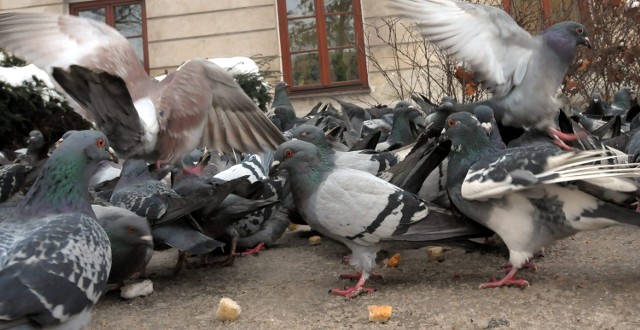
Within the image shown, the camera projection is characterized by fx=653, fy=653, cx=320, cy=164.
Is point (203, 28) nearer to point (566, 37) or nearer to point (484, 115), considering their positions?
point (566, 37)

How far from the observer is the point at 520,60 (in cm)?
406

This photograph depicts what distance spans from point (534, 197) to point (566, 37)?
5.01 feet

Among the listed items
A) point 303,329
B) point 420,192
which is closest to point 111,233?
point 303,329

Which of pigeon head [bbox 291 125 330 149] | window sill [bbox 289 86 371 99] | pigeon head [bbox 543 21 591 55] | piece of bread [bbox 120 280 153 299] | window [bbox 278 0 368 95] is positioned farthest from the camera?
window [bbox 278 0 368 95]

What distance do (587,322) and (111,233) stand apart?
81.3 inches

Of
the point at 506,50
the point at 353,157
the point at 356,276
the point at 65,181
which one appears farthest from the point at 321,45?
the point at 65,181

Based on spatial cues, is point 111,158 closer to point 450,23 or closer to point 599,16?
point 450,23

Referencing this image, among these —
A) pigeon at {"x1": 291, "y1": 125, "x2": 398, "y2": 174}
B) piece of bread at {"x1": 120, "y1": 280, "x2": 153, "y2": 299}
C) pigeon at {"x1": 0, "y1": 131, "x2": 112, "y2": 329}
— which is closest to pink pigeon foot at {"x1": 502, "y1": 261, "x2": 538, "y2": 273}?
pigeon at {"x1": 291, "y1": 125, "x2": 398, "y2": 174}

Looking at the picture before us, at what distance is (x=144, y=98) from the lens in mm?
3713

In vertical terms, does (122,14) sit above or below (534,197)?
above

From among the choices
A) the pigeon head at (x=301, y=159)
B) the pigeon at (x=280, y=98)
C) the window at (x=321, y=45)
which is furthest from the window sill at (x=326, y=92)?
the pigeon head at (x=301, y=159)

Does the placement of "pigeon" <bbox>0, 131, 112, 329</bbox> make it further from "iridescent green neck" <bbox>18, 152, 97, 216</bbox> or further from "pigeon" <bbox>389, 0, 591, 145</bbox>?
"pigeon" <bbox>389, 0, 591, 145</bbox>

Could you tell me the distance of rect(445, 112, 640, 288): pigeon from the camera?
2797mm

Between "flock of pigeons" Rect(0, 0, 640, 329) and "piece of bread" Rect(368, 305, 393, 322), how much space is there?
35 centimetres
